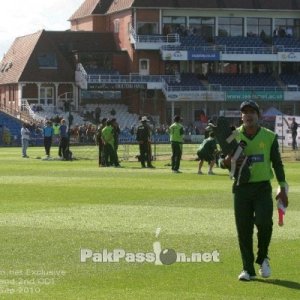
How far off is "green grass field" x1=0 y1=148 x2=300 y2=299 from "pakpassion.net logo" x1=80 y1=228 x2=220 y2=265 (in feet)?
0.30

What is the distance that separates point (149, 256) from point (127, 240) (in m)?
1.53

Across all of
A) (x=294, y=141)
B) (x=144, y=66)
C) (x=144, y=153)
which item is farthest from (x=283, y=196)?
(x=144, y=66)

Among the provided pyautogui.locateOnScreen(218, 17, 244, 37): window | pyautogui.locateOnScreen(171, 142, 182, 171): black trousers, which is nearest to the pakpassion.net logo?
pyautogui.locateOnScreen(171, 142, 182, 171): black trousers

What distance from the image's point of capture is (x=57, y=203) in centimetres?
2192

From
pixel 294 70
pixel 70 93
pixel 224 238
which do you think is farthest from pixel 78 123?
pixel 224 238

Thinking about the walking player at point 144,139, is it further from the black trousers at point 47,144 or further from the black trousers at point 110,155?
the black trousers at point 47,144

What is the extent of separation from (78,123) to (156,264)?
70440mm

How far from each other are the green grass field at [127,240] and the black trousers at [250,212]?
0.35 m

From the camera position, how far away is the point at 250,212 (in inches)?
488

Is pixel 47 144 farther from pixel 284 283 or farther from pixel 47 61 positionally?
pixel 47 61

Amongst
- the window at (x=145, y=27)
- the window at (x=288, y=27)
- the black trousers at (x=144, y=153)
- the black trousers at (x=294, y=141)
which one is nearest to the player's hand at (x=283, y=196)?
the black trousers at (x=144, y=153)

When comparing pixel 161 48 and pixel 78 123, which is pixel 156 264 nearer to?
pixel 78 123

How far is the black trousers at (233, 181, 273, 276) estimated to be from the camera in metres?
12.3

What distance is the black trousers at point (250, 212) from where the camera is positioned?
12.3 m
